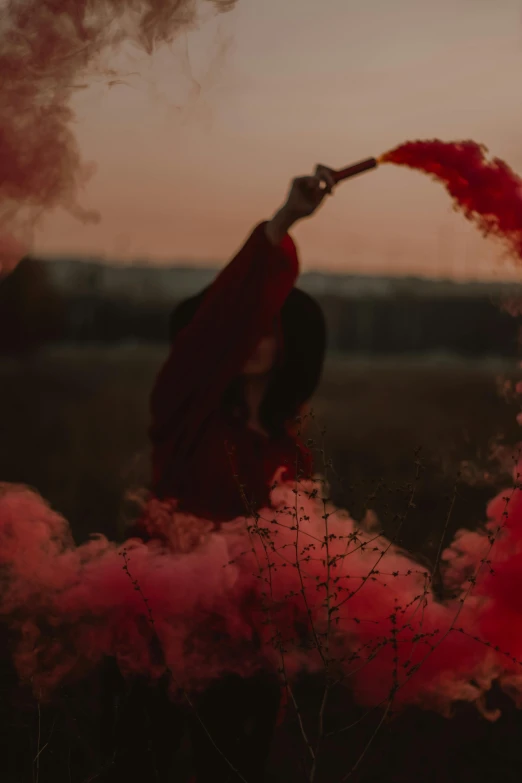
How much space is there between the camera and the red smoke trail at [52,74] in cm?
226

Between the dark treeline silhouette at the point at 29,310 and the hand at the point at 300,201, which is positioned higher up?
the hand at the point at 300,201

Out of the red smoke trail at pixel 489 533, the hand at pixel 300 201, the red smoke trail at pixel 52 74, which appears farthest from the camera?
the red smoke trail at pixel 52 74

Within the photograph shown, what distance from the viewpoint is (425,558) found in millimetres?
2193

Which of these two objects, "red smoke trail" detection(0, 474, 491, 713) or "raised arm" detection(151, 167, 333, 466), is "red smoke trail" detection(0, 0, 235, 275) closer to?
"raised arm" detection(151, 167, 333, 466)

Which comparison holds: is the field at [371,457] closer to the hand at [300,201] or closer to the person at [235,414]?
the person at [235,414]

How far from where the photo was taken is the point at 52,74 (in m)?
2.28

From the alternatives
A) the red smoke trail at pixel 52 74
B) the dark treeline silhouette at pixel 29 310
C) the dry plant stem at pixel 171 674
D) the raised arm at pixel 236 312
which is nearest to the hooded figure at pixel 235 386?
the raised arm at pixel 236 312

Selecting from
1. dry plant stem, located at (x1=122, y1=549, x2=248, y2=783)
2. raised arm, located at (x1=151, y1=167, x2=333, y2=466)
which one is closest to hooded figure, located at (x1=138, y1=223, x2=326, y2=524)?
raised arm, located at (x1=151, y1=167, x2=333, y2=466)

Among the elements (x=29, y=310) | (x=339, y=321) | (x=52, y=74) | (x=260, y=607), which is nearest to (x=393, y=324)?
(x=339, y=321)

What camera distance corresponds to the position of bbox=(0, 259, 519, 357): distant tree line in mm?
2260

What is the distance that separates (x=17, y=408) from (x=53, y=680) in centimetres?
65

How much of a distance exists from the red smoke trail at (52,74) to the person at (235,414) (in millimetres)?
448

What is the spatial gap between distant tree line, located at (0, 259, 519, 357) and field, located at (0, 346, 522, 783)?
4 centimetres

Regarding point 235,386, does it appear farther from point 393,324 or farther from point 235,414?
point 393,324
